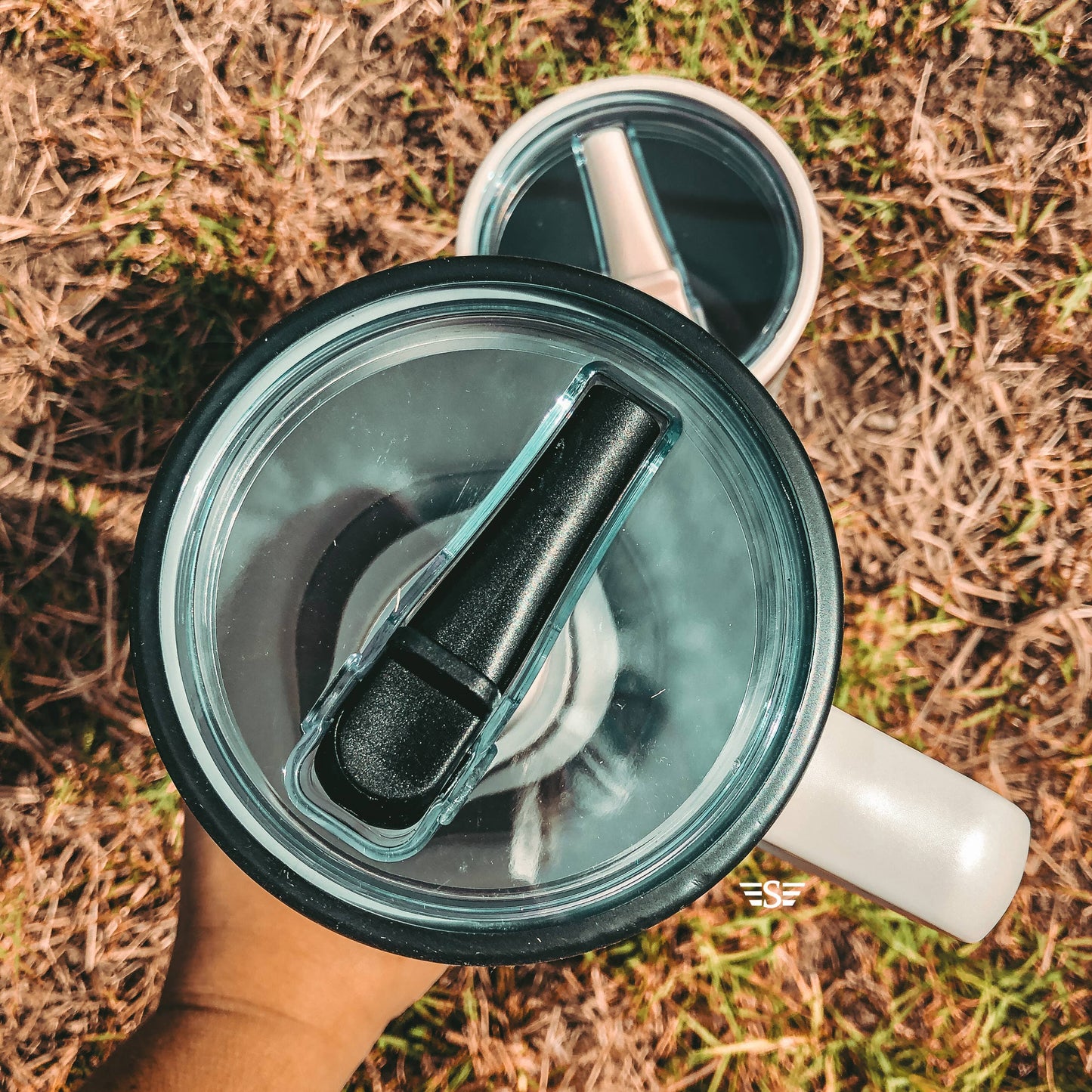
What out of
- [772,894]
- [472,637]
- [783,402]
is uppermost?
[472,637]

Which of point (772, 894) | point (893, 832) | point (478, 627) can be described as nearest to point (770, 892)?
point (772, 894)

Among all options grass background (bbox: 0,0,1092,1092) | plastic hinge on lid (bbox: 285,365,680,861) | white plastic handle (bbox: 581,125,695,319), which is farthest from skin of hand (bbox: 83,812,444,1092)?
white plastic handle (bbox: 581,125,695,319)

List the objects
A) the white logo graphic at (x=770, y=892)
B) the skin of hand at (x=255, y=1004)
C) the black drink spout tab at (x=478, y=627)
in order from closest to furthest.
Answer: the black drink spout tab at (x=478, y=627)
the skin of hand at (x=255, y=1004)
the white logo graphic at (x=770, y=892)

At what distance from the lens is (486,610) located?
14.1 inches

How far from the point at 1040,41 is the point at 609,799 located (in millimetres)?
770

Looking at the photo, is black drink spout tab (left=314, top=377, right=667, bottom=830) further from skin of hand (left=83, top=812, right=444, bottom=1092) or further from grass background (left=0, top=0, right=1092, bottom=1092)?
grass background (left=0, top=0, right=1092, bottom=1092)

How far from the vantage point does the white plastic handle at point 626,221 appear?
57cm

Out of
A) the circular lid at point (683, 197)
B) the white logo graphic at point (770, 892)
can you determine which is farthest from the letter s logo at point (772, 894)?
the circular lid at point (683, 197)

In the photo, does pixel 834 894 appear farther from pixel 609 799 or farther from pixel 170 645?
pixel 170 645

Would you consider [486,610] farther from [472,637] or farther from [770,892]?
[770,892]

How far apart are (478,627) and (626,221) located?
349mm

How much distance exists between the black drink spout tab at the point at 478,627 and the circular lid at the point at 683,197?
0.29 meters

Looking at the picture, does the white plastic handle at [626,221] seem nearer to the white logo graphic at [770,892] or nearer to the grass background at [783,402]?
the grass background at [783,402]

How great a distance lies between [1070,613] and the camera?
2.59 feet
